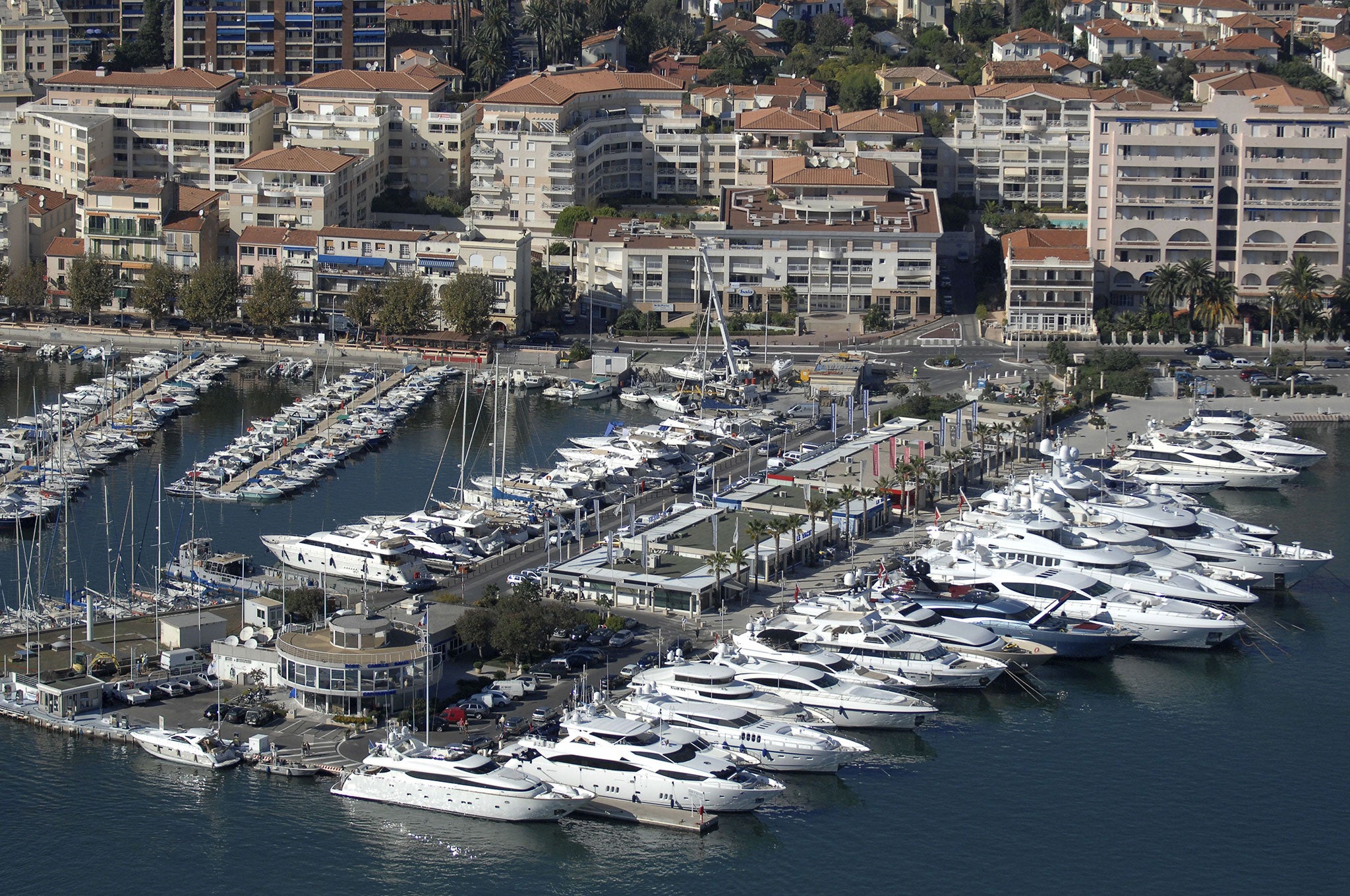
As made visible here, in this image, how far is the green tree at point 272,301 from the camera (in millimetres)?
88812

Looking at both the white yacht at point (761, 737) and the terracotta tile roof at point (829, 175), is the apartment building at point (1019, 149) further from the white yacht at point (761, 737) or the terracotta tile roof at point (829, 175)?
the white yacht at point (761, 737)

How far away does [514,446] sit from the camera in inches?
3022

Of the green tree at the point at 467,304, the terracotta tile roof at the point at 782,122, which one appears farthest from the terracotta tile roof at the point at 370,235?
the terracotta tile roof at the point at 782,122

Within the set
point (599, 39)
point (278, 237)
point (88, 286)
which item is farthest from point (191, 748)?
point (599, 39)

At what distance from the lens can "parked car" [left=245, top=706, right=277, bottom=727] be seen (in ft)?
162

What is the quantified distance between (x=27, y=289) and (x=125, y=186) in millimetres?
6453

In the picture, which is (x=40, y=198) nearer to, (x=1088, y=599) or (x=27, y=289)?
(x=27, y=289)

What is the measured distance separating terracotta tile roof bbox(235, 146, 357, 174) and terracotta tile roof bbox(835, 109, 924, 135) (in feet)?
71.9

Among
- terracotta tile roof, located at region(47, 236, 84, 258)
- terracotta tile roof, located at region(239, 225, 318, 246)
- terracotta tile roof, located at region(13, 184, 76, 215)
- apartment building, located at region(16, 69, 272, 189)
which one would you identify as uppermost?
apartment building, located at region(16, 69, 272, 189)

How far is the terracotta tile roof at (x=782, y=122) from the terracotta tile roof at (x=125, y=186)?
25.6 meters

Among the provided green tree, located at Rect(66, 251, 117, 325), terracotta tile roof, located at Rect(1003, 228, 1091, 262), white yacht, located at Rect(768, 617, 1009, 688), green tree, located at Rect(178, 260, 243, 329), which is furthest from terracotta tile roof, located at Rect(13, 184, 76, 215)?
white yacht, located at Rect(768, 617, 1009, 688)

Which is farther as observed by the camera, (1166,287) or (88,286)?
(88,286)

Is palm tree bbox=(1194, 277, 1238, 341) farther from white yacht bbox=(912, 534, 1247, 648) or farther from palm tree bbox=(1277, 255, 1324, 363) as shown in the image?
white yacht bbox=(912, 534, 1247, 648)

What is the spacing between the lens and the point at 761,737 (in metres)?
48.6
